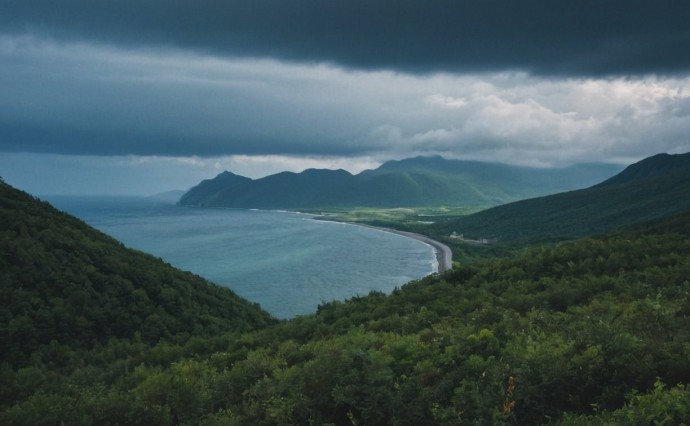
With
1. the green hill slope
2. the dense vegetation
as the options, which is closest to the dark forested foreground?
the green hill slope

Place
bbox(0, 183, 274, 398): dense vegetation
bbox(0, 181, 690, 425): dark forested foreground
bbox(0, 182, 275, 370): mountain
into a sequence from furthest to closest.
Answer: bbox(0, 182, 275, 370): mountain, bbox(0, 183, 274, 398): dense vegetation, bbox(0, 181, 690, 425): dark forested foreground

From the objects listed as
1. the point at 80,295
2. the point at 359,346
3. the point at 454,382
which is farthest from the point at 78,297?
the point at 454,382

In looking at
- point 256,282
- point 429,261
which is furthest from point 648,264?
point 429,261

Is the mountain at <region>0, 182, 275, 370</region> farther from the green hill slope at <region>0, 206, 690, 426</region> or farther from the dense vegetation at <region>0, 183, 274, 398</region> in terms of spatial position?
the green hill slope at <region>0, 206, 690, 426</region>

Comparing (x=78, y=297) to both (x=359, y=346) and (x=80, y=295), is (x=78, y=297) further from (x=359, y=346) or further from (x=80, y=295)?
(x=359, y=346)

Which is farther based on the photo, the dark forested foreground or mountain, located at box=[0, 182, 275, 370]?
mountain, located at box=[0, 182, 275, 370]

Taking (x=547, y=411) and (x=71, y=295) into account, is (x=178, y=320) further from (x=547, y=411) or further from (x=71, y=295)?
(x=547, y=411)
